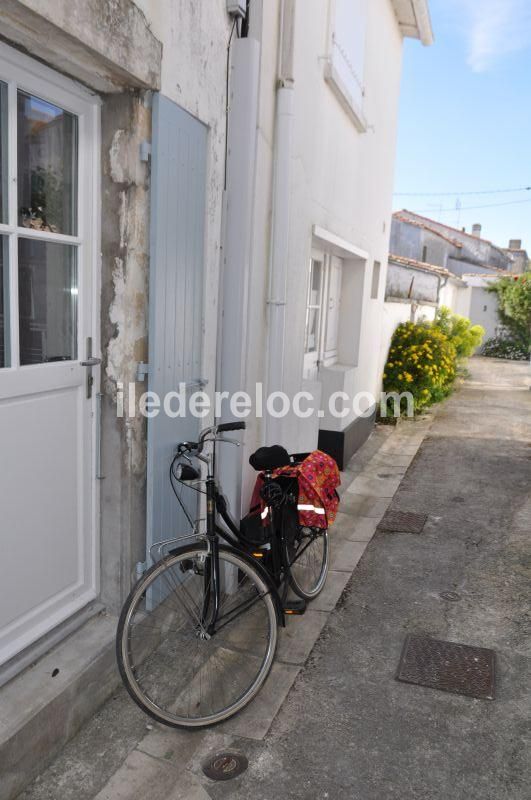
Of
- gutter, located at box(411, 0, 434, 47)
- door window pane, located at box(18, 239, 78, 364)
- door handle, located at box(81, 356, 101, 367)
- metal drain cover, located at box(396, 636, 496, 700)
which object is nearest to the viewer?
door window pane, located at box(18, 239, 78, 364)

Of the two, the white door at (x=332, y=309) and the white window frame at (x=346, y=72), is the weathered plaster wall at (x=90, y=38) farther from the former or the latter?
the white door at (x=332, y=309)

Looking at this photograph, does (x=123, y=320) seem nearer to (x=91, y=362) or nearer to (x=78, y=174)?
(x=91, y=362)

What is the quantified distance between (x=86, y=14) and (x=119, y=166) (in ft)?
2.03

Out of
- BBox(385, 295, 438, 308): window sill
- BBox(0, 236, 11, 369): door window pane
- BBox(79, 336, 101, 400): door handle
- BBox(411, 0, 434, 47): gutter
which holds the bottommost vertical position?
BBox(79, 336, 101, 400): door handle

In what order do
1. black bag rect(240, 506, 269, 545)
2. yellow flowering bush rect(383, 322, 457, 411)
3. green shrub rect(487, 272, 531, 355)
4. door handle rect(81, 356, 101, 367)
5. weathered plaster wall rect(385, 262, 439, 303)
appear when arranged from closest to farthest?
door handle rect(81, 356, 101, 367), black bag rect(240, 506, 269, 545), yellow flowering bush rect(383, 322, 457, 411), weathered plaster wall rect(385, 262, 439, 303), green shrub rect(487, 272, 531, 355)

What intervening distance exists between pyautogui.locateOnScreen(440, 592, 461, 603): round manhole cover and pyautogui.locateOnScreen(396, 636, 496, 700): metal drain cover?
22.7 inches

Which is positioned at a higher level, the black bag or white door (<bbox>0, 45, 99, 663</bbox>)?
white door (<bbox>0, 45, 99, 663</bbox>)

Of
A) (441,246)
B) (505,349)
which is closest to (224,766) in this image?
(505,349)

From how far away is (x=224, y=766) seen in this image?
103 inches

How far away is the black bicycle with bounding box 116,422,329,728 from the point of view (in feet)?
9.24

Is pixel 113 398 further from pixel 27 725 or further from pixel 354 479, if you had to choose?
pixel 354 479

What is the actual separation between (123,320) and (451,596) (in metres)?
2.93

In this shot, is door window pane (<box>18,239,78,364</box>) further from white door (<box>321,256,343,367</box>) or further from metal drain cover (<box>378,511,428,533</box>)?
white door (<box>321,256,343,367</box>)

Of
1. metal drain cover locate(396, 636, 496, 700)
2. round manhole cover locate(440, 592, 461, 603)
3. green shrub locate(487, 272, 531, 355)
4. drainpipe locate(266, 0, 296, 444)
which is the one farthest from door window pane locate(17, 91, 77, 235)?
green shrub locate(487, 272, 531, 355)
